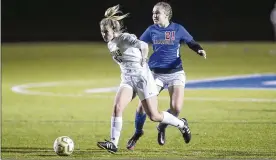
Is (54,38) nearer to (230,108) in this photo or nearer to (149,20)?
(149,20)

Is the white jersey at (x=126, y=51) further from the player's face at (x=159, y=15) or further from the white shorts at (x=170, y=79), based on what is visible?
the white shorts at (x=170, y=79)

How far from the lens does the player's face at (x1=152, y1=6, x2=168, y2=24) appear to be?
10727mm

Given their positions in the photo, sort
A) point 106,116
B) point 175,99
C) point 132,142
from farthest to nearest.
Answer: point 106,116 → point 175,99 → point 132,142

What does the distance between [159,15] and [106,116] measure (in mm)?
4059

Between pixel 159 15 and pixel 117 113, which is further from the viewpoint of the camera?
pixel 159 15

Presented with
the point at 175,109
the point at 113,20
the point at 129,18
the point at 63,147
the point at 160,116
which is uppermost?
the point at 113,20

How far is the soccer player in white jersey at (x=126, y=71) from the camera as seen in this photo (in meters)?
9.96

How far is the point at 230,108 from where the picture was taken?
15188 mm

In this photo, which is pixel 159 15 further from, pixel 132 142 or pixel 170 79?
pixel 132 142

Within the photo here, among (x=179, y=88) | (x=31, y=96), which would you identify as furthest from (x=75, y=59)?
(x=179, y=88)

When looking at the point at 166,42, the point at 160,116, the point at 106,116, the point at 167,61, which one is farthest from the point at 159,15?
the point at 106,116

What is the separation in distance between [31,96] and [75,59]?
12.9m

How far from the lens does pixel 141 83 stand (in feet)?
33.2

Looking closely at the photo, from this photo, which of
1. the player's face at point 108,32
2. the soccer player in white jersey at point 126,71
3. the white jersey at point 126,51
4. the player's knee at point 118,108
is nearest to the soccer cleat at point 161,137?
the soccer player in white jersey at point 126,71
